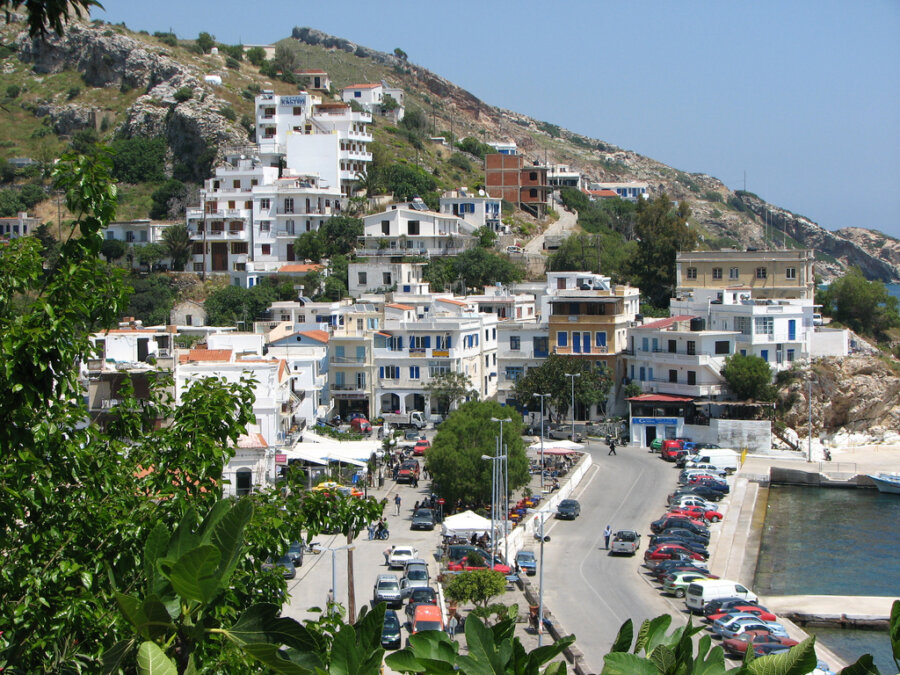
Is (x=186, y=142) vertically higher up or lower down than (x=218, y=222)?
higher up

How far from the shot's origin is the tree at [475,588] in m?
27.0

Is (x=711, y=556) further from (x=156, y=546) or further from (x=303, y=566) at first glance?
(x=156, y=546)

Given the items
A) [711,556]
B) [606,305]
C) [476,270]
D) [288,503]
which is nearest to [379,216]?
[476,270]

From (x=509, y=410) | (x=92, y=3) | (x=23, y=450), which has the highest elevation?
(x=92, y=3)

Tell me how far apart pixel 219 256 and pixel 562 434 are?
32930 mm

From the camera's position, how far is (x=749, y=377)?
2094 inches

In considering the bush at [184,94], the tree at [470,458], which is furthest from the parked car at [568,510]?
→ the bush at [184,94]

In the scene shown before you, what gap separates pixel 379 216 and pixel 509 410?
34568 millimetres

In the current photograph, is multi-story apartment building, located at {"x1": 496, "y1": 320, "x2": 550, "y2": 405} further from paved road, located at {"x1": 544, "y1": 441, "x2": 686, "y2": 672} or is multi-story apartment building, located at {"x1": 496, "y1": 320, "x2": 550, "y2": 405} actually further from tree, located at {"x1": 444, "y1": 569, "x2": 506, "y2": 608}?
tree, located at {"x1": 444, "y1": 569, "x2": 506, "y2": 608}

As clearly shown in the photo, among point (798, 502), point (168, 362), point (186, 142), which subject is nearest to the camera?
point (168, 362)

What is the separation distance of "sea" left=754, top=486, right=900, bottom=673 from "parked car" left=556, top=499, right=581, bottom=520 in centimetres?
648

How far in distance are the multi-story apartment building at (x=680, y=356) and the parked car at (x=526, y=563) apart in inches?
962

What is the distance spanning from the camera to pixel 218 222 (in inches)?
3009

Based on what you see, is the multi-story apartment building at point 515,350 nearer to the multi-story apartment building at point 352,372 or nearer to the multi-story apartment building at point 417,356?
the multi-story apartment building at point 417,356
